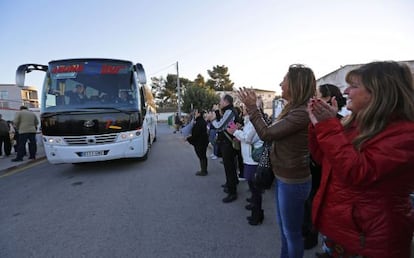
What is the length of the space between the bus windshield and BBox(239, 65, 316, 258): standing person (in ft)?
16.4

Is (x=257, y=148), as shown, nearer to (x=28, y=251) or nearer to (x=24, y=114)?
(x=28, y=251)

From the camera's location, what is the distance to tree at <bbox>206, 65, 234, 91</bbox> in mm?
76875

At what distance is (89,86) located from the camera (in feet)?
21.0

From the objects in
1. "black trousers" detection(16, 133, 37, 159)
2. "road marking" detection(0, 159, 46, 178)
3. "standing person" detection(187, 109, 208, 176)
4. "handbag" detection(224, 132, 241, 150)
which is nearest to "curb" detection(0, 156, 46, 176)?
"road marking" detection(0, 159, 46, 178)

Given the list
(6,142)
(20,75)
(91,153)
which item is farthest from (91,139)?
(6,142)

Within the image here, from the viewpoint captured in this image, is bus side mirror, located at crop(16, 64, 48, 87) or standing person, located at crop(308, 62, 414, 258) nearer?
standing person, located at crop(308, 62, 414, 258)

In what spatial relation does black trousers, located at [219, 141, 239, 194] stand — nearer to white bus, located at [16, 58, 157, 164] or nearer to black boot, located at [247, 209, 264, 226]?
black boot, located at [247, 209, 264, 226]

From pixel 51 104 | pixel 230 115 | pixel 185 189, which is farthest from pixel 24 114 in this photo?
pixel 230 115

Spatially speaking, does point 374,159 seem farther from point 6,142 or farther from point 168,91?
point 168,91

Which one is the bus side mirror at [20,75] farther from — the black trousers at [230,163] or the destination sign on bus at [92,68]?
the black trousers at [230,163]

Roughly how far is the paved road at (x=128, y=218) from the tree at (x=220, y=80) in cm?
7223

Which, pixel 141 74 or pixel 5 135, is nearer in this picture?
pixel 141 74

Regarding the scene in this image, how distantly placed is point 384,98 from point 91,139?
6.10 meters

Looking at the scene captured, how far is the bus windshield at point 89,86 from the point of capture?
20.2 ft
